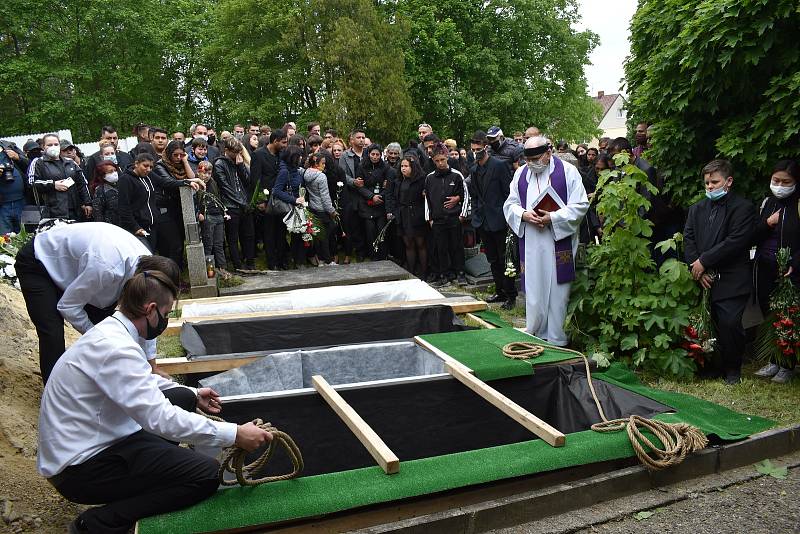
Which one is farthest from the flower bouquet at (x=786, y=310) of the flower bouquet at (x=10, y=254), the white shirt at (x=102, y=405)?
the flower bouquet at (x=10, y=254)

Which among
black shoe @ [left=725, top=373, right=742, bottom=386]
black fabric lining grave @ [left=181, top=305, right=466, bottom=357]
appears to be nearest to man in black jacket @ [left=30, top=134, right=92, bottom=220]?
black fabric lining grave @ [left=181, top=305, right=466, bottom=357]

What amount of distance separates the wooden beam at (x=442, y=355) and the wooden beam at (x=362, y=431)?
1023mm

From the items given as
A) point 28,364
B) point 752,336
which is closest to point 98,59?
point 28,364

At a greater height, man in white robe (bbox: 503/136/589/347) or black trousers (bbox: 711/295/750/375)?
man in white robe (bbox: 503/136/589/347)

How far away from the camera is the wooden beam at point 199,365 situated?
5461 millimetres

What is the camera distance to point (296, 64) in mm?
27109

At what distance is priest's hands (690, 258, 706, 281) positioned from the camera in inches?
219

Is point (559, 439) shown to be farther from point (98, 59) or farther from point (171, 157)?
point (98, 59)

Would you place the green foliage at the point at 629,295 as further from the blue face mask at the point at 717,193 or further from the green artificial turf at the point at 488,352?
the green artificial turf at the point at 488,352

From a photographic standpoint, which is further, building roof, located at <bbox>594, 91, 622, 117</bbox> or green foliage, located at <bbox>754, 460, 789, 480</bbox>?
building roof, located at <bbox>594, 91, 622, 117</bbox>

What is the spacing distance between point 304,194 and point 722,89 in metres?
6.15

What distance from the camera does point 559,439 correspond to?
383 centimetres

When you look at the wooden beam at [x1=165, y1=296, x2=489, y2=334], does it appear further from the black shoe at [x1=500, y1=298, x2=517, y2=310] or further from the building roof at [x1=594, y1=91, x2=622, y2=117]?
the building roof at [x1=594, y1=91, x2=622, y2=117]

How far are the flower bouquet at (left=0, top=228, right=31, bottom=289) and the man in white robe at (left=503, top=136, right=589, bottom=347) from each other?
623 centimetres
